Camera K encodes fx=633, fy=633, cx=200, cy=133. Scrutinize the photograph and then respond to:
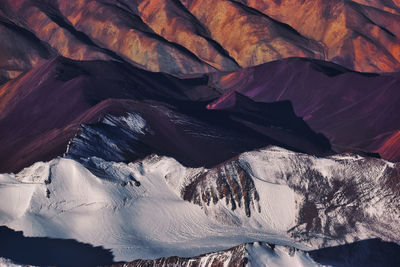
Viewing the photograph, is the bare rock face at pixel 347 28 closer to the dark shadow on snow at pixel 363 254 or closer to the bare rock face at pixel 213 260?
the dark shadow on snow at pixel 363 254

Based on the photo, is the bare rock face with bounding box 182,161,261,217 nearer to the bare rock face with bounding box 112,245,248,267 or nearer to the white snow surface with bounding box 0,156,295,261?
the white snow surface with bounding box 0,156,295,261

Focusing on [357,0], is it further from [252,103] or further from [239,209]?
[239,209]

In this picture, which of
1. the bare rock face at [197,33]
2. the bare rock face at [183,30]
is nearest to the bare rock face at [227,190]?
the bare rock face at [197,33]

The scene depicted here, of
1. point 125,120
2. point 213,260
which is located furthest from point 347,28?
point 213,260

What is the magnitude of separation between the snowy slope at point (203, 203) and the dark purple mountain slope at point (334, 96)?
14.2 metres

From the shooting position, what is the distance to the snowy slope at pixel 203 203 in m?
33.6

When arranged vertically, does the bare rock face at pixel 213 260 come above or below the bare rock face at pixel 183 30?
above

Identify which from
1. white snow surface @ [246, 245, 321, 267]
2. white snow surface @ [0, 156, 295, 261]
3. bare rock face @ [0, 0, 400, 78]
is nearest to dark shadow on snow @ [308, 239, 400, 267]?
white snow surface @ [0, 156, 295, 261]

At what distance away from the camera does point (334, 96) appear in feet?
227

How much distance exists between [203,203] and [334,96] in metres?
36.5

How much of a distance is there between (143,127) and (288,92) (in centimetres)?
3005

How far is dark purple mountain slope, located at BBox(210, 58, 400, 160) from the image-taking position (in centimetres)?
6006

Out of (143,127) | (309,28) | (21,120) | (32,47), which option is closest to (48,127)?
(21,120)

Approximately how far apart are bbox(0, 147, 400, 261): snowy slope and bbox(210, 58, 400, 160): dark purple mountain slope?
14193 millimetres
